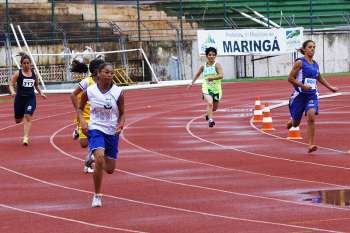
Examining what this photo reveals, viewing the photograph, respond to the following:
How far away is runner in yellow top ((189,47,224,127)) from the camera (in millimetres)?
24000

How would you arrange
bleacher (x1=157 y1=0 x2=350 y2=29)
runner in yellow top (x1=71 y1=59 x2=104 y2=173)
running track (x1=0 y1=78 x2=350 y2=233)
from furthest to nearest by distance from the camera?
bleacher (x1=157 y1=0 x2=350 y2=29) → runner in yellow top (x1=71 y1=59 x2=104 y2=173) → running track (x1=0 y1=78 x2=350 y2=233)

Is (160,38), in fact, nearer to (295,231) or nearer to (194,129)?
(194,129)

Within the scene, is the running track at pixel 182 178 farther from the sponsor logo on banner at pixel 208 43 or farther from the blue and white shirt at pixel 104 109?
the sponsor logo on banner at pixel 208 43

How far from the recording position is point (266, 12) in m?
53.7

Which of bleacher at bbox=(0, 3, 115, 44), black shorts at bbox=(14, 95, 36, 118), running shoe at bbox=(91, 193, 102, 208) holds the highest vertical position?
bleacher at bbox=(0, 3, 115, 44)

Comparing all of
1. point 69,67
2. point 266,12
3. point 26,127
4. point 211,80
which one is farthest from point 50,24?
point 26,127

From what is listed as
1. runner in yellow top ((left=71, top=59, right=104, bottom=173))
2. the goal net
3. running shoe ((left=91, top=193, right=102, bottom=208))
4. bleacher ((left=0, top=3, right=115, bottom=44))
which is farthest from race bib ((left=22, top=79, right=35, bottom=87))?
bleacher ((left=0, top=3, right=115, bottom=44))

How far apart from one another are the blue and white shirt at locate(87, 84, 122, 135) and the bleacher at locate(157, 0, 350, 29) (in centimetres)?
3738

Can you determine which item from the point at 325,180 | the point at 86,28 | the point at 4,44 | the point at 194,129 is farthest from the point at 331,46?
the point at 325,180

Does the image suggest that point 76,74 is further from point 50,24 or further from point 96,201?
point 96,201

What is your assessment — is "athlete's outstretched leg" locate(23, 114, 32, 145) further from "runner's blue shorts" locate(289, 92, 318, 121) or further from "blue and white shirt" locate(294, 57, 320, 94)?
"blue and white shirt" locate(294, 57, 320, 94)

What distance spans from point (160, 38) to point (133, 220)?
3639cm

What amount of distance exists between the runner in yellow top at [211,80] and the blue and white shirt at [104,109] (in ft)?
35.9

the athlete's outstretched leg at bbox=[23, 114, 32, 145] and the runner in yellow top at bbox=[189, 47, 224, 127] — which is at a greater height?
the runner in yellow top at bbox=[189, 47, 224, 127]
